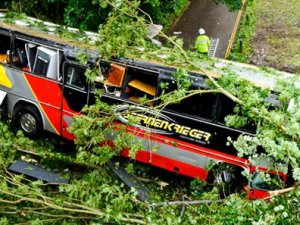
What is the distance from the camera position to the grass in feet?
49.5

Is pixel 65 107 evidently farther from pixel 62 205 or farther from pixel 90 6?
pixel 90 6

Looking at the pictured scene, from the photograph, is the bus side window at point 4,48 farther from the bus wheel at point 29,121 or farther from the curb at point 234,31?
the curb at point 234,31

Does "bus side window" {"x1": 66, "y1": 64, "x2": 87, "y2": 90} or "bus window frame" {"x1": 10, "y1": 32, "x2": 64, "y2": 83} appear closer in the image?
"bus side window" {"x1": 66, "y1": 64, "x2": 87, "y2": 90}

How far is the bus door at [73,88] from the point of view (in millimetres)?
9281

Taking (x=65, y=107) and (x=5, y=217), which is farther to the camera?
(x=65, y=107)

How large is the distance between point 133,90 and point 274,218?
194 inches

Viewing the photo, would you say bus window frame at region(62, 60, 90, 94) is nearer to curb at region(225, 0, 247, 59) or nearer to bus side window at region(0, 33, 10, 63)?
bus side window at region(0, 33, 10, 63)

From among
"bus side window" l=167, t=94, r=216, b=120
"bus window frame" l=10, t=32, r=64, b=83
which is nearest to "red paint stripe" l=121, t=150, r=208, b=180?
"bus side window" l=167, t=94, r=216, b=120

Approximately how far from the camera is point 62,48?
9.42 meters

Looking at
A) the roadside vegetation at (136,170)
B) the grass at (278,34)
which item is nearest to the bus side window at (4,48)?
the roadside vegetation at (136,170)

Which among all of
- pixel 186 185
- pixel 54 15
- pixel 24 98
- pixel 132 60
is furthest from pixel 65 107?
pixel 54 15

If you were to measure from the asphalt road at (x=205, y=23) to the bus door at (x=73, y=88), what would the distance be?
22.9 ft

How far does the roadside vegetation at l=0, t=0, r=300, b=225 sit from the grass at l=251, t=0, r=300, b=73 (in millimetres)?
6432

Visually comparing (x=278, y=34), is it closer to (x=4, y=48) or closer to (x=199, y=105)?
(x=199, y=105)
